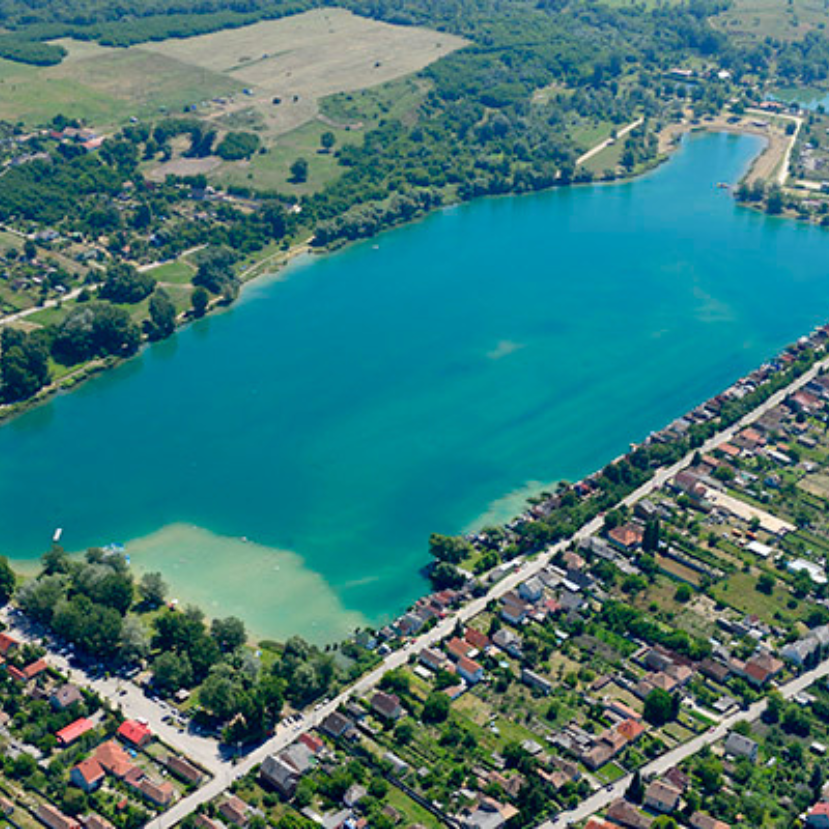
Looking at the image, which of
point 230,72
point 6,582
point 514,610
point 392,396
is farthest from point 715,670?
point 230,72

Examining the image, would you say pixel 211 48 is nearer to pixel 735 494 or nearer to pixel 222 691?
pixel 735 494

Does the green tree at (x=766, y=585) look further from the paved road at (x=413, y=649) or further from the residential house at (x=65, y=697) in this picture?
the residential house at (x=65, y=697)

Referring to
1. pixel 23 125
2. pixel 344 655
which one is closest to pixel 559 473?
pixel 344 655

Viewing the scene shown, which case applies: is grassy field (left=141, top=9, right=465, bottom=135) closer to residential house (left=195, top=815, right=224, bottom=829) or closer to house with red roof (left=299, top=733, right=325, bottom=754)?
house with red roof (left=299, top=733, right=325, bottom=754)

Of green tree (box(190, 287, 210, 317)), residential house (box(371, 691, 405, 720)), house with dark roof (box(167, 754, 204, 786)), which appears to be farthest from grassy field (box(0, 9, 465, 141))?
house with dark roof (box(167, 754, 204, 786))

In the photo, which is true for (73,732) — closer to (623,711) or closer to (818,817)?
(623,711)

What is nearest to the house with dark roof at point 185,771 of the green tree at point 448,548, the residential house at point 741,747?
the green tree at point 448,548
